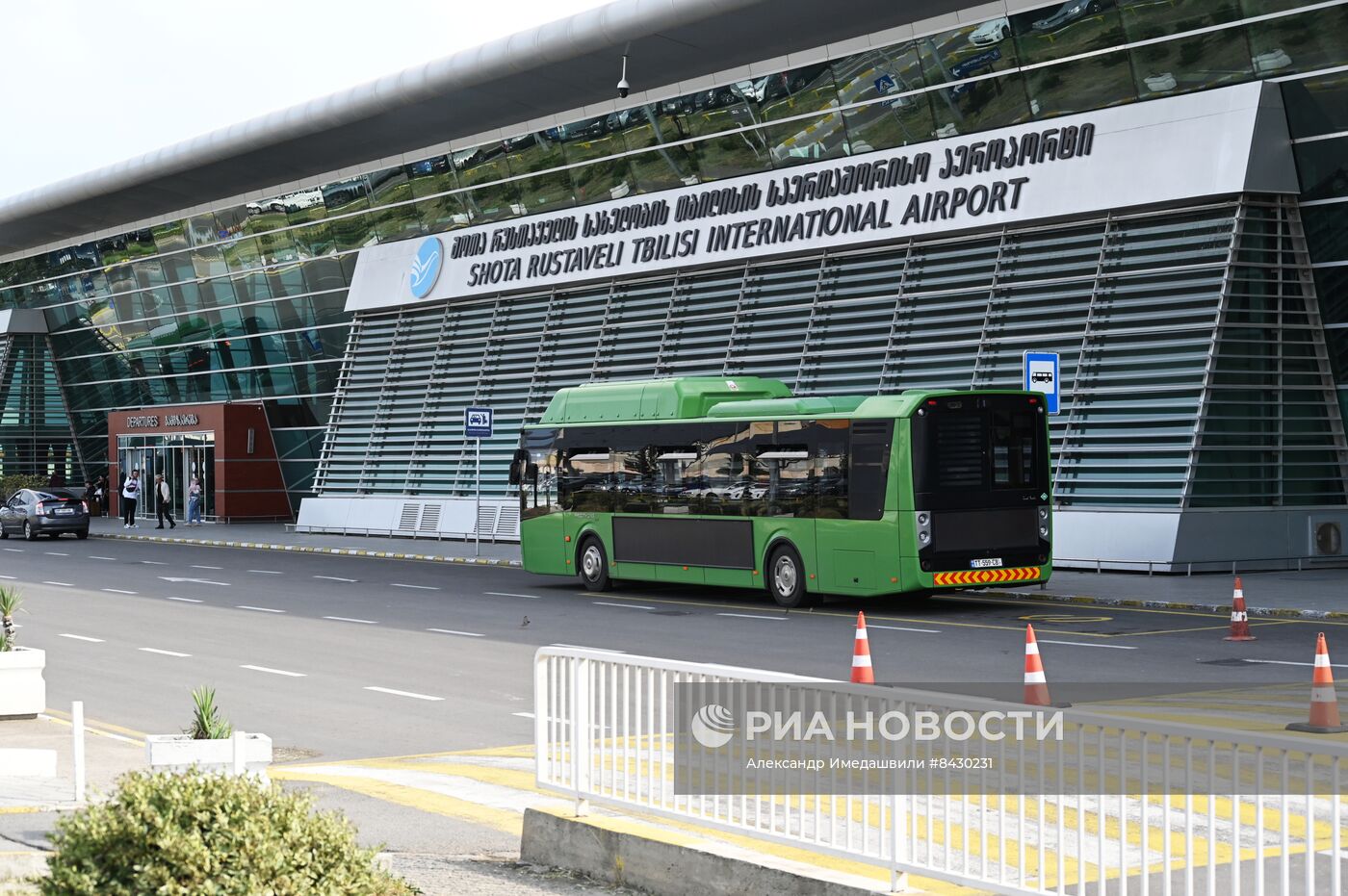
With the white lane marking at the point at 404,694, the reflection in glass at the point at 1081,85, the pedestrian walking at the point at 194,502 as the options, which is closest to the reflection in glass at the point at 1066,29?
the reflection in glass at the point at 1081,85

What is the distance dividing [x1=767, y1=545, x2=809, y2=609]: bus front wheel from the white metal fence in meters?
15.4

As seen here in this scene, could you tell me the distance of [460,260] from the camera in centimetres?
4444

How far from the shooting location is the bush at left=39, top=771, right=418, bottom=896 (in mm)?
5270

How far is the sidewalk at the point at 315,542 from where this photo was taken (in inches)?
1435

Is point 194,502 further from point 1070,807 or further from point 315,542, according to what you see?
point 1070,807

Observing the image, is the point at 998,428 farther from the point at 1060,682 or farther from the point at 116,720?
the point at 116,720

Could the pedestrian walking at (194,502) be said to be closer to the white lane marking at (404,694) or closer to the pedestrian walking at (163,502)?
the pedestrian walking at (163,502)

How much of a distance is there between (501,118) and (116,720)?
30250 millimetres

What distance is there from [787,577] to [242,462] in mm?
34028

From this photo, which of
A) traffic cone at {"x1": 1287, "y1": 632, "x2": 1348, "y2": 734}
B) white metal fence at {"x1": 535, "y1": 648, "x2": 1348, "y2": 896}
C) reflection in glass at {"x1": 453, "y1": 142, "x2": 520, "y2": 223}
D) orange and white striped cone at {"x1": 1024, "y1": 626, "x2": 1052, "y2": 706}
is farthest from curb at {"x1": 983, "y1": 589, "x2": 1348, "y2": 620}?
reflection in glass at {"x1": 453, "y1": 142, "x2": 520, "y2": 223}

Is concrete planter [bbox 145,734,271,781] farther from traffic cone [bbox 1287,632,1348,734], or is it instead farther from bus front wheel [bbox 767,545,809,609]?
bus front wheel [bbox 767,545,809,609]

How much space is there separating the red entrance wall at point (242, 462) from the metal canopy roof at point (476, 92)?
23.8ft

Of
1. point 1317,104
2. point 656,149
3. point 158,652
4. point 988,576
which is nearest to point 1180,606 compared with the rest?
point 988,576

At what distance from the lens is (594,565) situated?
87.7 ft
